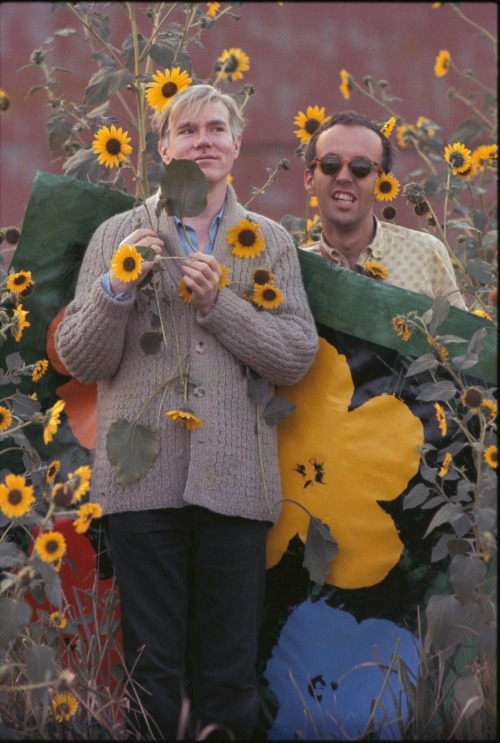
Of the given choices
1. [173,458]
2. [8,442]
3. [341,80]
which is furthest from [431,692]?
[341,80]

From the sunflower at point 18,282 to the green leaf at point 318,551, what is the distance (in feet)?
2.78

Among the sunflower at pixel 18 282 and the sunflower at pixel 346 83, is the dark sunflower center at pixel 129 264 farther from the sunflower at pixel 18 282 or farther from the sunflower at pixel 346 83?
the sunflower at pixel 346 83

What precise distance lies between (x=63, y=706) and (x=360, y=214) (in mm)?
1451

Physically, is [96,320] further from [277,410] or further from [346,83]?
[346,83]

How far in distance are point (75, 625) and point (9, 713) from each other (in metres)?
0.24

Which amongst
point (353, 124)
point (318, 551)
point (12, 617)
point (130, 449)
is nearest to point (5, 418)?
point (130, 449)

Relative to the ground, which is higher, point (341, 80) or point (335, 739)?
point (341, 80)

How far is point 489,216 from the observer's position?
3199 mm

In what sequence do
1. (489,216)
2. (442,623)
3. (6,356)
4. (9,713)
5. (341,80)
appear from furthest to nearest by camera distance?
(341,80) → (489,216) → (6,356) → (9,713) → (442,623)

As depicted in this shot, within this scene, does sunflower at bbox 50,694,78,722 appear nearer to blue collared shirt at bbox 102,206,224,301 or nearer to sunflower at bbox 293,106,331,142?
blue collared shirt at bbox 102,206,224,301

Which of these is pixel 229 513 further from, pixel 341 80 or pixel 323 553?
pixel 341 80

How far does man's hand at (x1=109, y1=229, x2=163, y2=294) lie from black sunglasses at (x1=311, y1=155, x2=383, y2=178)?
693 mm

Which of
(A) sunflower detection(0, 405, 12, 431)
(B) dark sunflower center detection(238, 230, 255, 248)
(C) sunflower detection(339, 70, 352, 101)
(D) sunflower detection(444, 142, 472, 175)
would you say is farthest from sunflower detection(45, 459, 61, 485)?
(C) sunflower detection(339, 70, 352, 101)

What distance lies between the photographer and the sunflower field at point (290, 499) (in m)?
2.15
